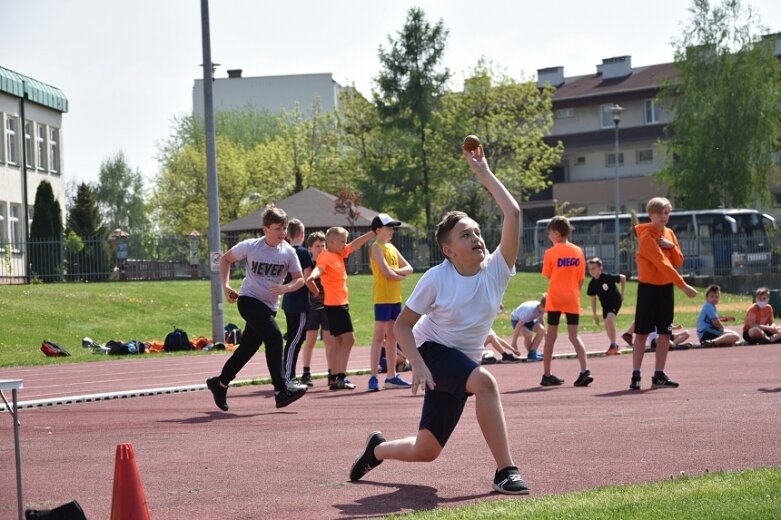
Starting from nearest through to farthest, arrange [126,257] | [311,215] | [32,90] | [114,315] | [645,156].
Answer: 1. [114,315]
2. [126,257]
3. [32,90]
4. [311,215]
5. [645,156]

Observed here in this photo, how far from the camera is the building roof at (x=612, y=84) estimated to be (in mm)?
86000

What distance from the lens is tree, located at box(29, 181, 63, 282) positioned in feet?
147

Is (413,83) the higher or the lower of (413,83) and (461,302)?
the higher

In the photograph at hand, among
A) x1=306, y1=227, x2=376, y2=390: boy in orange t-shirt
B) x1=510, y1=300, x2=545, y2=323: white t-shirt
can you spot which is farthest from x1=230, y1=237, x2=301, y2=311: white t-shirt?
x1=510, y1=300, x2=545, y2=323: white t-shirt

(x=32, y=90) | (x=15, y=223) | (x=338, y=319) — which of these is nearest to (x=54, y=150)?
(x=32, y=90)

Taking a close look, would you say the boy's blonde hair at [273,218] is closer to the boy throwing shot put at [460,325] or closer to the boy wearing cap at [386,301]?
the boy wearing cap at [386,301]

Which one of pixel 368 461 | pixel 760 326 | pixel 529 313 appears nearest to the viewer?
pixel 368 461

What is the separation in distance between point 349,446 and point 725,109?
200ft

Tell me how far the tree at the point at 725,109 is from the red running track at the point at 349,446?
5381 cm

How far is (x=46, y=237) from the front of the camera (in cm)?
4653

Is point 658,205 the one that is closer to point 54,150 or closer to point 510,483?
point 510,483

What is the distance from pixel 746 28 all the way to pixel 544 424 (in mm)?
60518

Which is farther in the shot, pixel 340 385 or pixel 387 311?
pixel 340 385

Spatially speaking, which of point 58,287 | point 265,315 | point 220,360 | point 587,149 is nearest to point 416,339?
point 265,315
